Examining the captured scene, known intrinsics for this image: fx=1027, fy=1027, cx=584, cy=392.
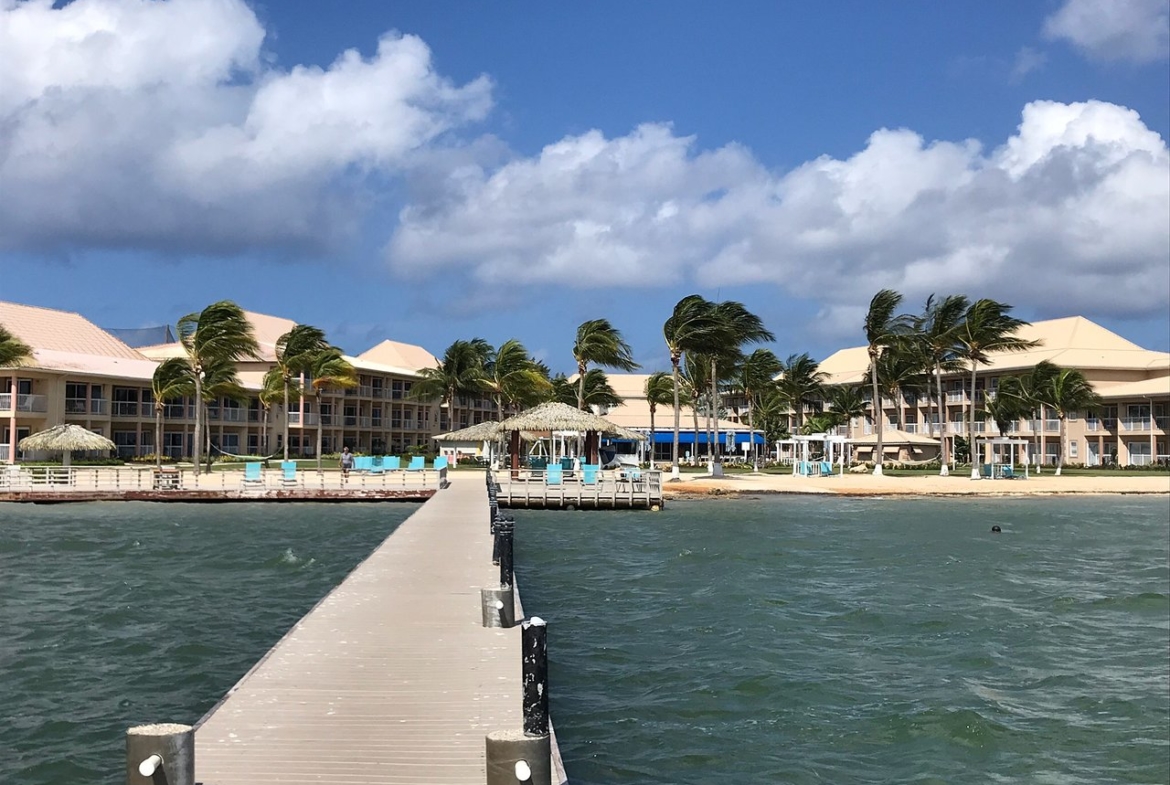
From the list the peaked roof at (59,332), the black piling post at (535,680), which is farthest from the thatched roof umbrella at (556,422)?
the black piling post at (535,680)

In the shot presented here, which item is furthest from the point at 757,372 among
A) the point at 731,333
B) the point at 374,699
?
the point at 374,699

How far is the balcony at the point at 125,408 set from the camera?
191 feet

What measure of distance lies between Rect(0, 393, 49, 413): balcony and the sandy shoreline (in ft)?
107

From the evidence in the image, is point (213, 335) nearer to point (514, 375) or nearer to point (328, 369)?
point (328, 369)

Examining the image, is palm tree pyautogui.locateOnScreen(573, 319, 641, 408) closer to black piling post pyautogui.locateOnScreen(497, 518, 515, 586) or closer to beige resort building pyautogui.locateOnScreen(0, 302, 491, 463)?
beige resort building pyautogui.locateOnScreen(0, 302, 491, 463)

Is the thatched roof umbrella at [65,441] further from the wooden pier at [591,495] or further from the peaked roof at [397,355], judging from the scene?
the peaked roof at [397,355]

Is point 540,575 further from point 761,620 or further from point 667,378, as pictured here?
point 667,378

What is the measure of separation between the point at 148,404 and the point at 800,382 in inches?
2013

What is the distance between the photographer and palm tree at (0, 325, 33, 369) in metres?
47.2

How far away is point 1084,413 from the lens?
73812 millimetres

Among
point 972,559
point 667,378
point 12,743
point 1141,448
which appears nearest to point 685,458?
point 667,378

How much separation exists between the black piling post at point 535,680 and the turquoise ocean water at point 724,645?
2705 millimetres

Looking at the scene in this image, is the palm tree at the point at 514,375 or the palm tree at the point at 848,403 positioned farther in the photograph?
the palm tree at the point at 848,403

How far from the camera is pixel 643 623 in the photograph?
16344mm
